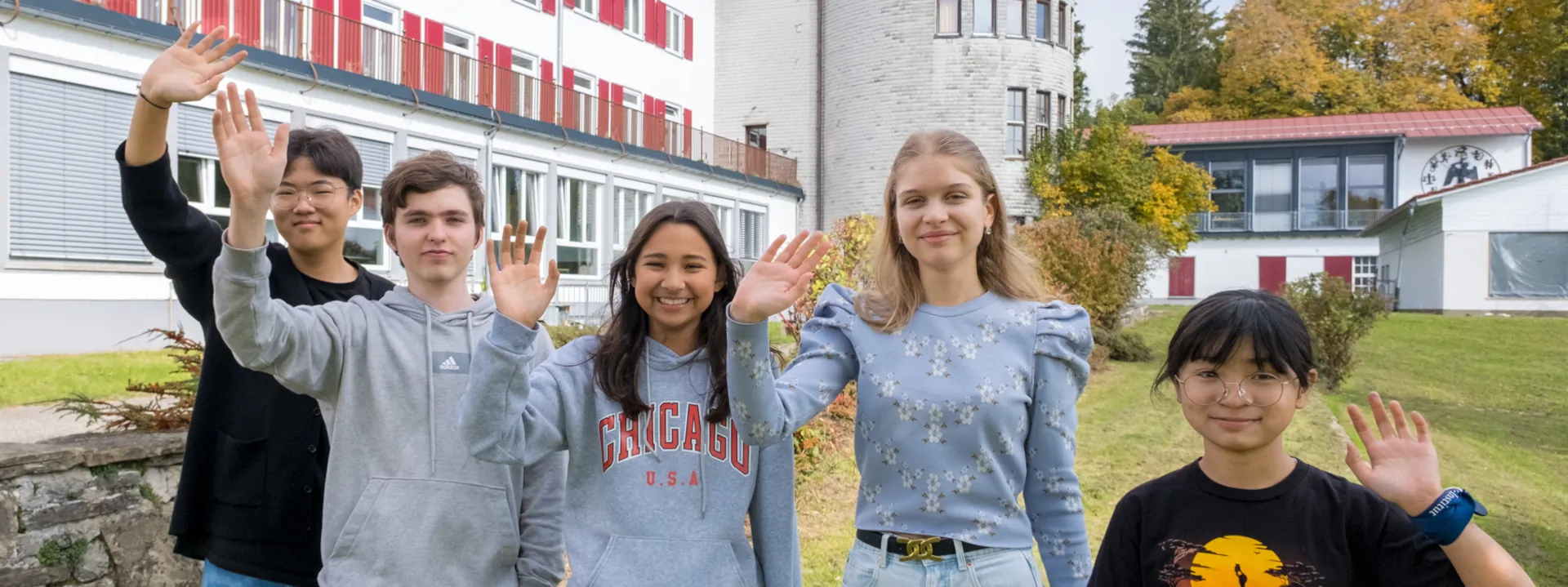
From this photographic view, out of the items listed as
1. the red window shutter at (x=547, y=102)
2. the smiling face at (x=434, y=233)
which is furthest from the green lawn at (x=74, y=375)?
the red window shutter at (x=547, y=102)

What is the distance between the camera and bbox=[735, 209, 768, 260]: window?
96.1 feet

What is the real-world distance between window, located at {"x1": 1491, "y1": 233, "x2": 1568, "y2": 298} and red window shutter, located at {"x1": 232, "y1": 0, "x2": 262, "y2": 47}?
1183 inches

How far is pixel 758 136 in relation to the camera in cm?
3253

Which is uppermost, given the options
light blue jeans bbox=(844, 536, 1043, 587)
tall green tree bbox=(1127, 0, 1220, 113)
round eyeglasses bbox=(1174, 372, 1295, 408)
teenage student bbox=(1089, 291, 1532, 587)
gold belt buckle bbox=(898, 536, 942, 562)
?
tall green tree bbox=(1127, 0, 1220, 113)

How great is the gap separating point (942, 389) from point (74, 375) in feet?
33.5

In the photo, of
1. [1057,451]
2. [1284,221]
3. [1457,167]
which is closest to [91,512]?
[1057,451]

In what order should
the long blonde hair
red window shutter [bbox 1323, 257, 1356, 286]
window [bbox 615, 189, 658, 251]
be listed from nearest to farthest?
the long blonde hair, window [bbox 615, 189, 658, 251], red window shutter [bbox 1323, 257, 1356, 286]

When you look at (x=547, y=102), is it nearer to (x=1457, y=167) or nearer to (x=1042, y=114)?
(x=1042, y=114)

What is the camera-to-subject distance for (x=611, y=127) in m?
24.2

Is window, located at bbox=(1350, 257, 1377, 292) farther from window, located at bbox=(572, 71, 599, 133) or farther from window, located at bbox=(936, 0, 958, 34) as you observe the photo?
window, located at bbox=(572, 71, 599, 133)

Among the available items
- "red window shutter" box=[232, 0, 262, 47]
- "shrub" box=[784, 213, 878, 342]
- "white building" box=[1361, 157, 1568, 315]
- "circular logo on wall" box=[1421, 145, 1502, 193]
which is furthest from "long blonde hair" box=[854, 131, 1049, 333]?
"circular logo on wall" box=[1421, 145, 1502, 193]

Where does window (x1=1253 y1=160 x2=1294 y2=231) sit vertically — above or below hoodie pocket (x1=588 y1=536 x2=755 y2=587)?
above

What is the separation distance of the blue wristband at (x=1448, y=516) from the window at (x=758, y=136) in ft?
100

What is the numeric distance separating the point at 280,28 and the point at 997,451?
643 inches
